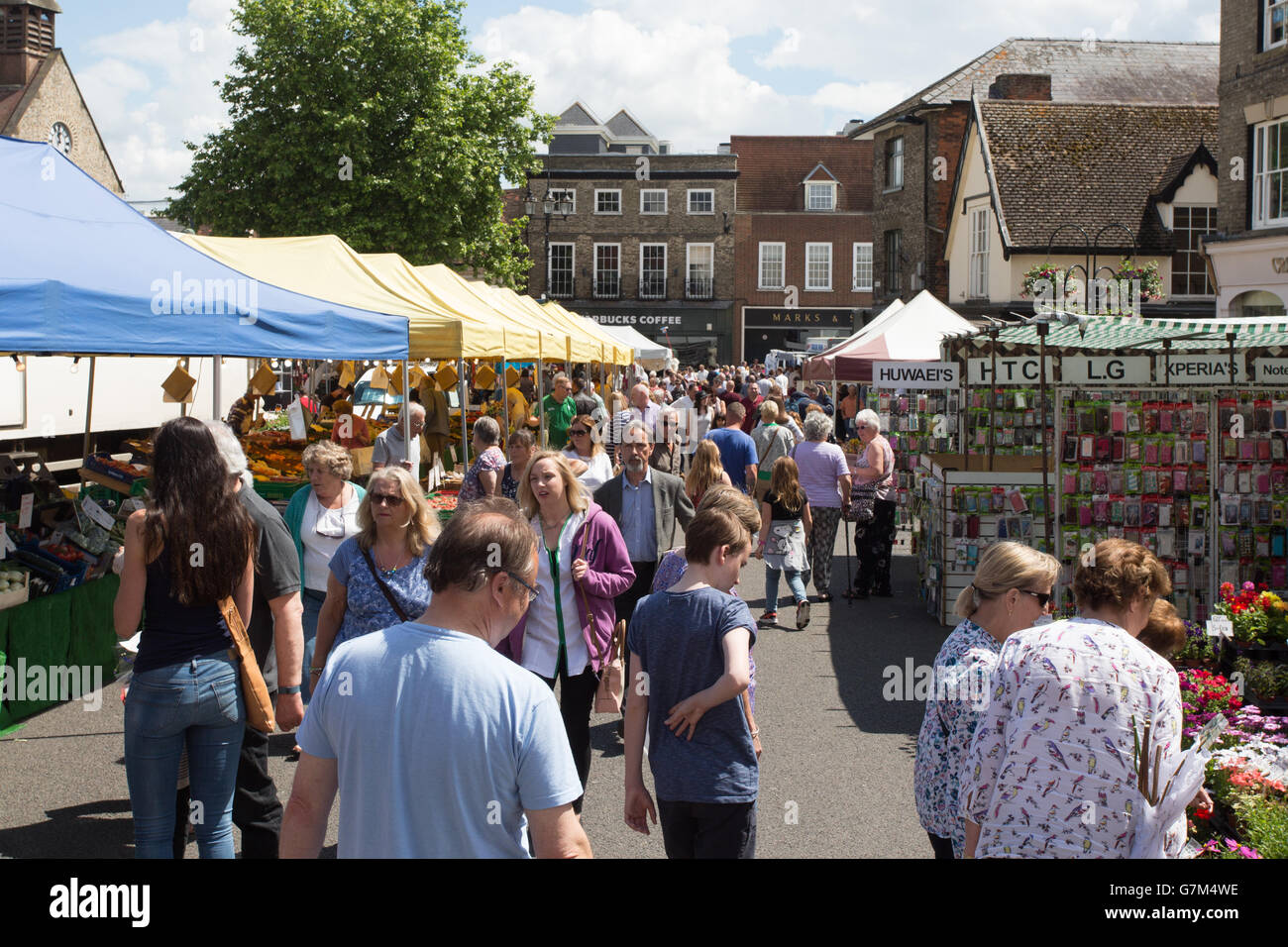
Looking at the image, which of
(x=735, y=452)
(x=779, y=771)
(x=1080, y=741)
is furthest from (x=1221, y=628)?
(x=735, y=452)

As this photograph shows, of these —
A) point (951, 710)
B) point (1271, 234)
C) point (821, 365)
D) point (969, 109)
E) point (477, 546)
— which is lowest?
point (951, 710)

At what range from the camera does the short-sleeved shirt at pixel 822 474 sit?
11805 mm

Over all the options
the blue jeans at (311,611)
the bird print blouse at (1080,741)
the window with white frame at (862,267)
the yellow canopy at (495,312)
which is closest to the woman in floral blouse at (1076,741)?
the bird print blouse at (1080,741)

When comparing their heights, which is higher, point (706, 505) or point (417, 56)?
point (417, 56)

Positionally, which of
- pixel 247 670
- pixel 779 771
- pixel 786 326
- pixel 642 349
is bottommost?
pixel 779 771

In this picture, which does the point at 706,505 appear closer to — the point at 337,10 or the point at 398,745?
the point at 398,745

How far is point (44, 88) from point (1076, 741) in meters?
53.9

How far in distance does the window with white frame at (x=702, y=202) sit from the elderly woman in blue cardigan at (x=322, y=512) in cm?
5222

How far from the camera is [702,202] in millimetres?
57156

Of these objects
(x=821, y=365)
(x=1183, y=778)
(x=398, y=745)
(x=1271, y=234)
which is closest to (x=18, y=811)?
(x=398, y=745)

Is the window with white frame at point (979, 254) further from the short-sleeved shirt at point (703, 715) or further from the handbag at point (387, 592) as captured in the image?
the short-sleeved shirt at point (703, 715)

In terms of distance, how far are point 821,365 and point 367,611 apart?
1369 cm

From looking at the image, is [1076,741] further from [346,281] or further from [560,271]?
[560,271]

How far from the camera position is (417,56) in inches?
1176
